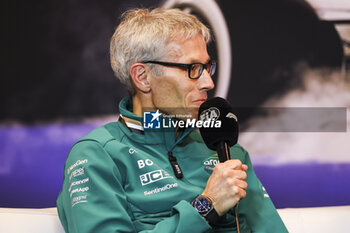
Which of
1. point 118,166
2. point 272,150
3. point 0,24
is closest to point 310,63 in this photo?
point 272,150

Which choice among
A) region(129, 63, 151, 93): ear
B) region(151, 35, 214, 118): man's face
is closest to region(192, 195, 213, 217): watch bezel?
region(151, 35, 214, 118): man's face

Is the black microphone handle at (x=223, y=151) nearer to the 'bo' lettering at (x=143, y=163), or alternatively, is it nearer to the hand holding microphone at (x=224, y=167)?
the hand holding microphone at (x=224, y=167)

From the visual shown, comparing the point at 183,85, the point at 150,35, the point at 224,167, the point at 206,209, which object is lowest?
the point at 206,209

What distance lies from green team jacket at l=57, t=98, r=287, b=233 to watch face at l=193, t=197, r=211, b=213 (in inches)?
0.8

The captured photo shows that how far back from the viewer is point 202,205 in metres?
1.35

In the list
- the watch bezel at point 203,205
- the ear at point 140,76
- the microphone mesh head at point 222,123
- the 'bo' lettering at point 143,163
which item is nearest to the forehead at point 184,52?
the ear at point 140,76

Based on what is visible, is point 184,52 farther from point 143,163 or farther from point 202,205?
point 202,205

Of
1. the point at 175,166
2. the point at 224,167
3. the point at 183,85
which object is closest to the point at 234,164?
the point at 224,167

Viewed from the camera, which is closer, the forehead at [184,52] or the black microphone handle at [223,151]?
the black microphone handle at [223,151]

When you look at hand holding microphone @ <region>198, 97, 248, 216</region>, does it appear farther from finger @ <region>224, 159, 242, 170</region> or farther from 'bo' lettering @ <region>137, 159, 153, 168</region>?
'bo' lettering @ <region>137, 159, 153, 168</region>

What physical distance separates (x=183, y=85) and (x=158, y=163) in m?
0.25

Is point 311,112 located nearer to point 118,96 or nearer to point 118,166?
point 118,96

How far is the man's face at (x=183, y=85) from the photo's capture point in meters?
1.57

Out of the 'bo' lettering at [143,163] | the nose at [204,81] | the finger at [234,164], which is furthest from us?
the nose at [204,81]
